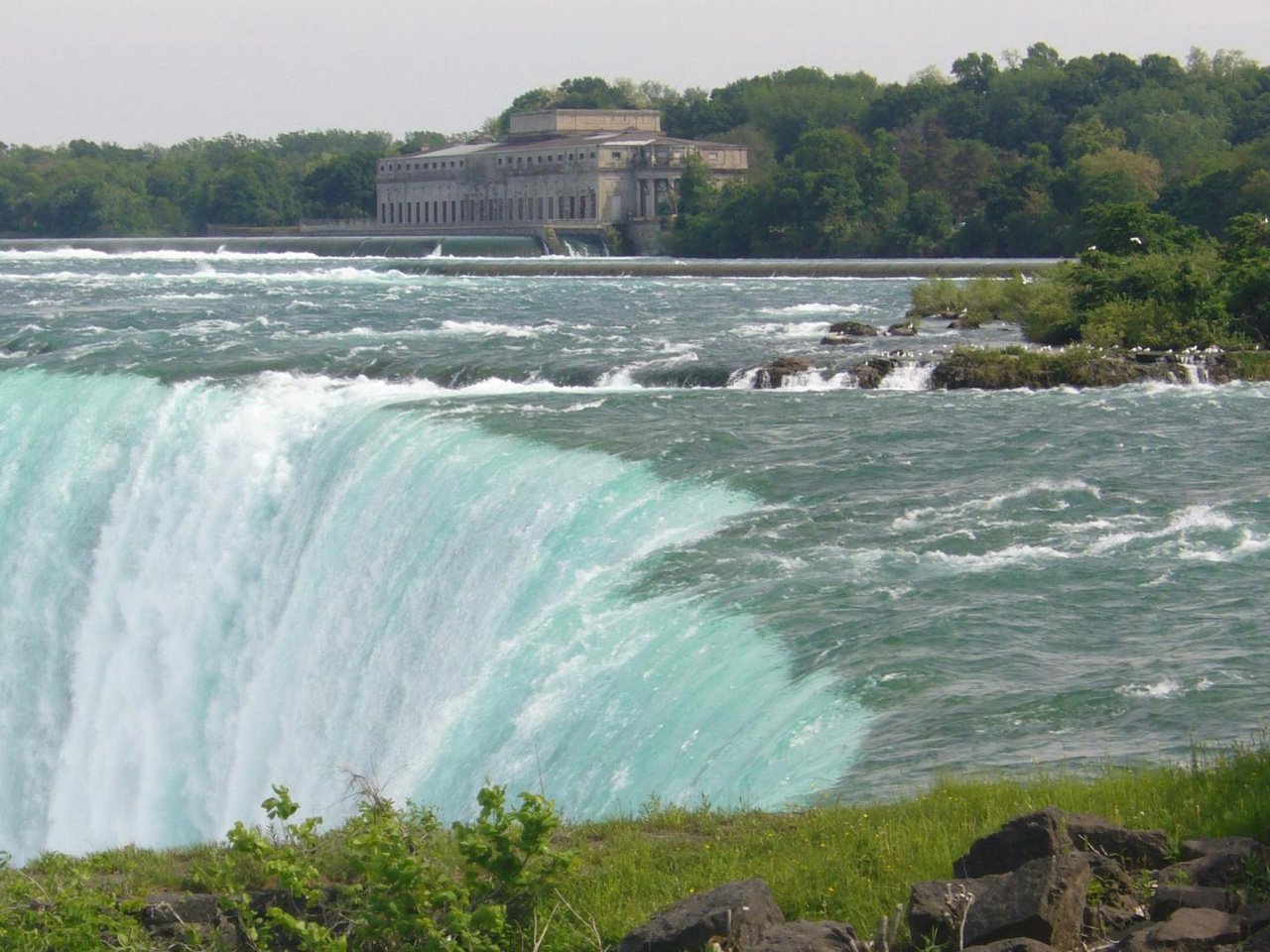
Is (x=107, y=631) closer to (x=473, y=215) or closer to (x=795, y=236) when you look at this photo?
(x=795, y=236)

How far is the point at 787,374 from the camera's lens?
1080 inches

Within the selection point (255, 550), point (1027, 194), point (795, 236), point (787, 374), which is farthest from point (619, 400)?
point (795, 236)

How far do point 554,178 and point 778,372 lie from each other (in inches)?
3854

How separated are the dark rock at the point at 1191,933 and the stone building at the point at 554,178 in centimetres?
9524

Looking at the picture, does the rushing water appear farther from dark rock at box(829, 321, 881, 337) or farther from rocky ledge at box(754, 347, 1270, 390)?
dark rock at box(829, 321, 881, 337)

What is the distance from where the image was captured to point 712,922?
23.7ft

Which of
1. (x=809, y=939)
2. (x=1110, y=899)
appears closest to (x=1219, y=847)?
(x=1110, y=899)

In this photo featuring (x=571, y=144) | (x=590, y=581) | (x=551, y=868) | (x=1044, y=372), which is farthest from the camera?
(x=571, y=144)

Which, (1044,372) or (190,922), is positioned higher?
(1044,372)

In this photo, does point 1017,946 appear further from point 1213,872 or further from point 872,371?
point 872,371

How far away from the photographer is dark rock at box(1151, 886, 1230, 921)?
6.99 m

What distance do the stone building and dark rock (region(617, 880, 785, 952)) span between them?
94.5m

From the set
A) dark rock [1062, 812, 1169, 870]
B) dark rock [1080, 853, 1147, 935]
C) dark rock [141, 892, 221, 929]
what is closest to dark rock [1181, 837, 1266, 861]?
dark rock [1062, 812, 1169, 870]

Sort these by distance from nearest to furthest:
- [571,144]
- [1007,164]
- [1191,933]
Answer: [1191,933] → [1007,164] → [571,144]
